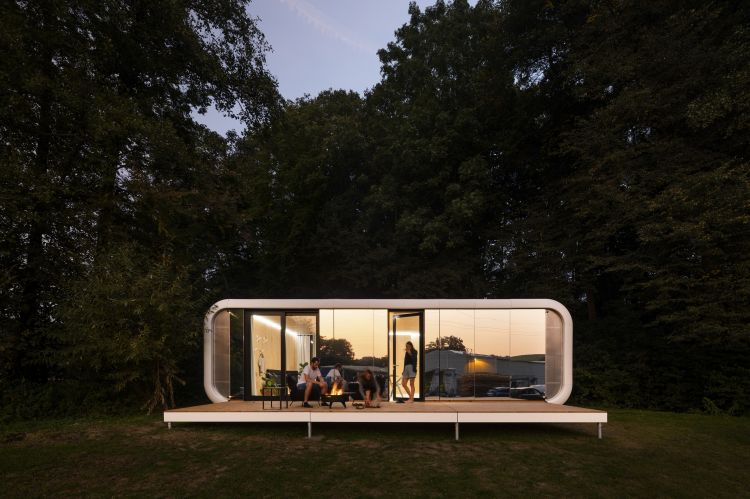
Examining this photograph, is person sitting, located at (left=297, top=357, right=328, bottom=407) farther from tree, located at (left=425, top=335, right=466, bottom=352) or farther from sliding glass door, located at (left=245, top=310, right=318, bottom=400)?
tree, located at (left=425, top=335, right=466, bottom=352)

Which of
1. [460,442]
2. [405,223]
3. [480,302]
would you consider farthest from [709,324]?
[405,223]

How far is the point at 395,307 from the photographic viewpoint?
888cm

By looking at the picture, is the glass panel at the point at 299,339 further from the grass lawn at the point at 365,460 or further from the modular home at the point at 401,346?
the grass lawn at the point at 365,460

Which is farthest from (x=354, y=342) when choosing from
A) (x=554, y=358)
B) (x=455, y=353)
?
(x=554, y=358)

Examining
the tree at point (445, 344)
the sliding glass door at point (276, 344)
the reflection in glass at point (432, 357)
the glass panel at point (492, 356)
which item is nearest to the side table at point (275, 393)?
the sliding glass door at point (276, 344)

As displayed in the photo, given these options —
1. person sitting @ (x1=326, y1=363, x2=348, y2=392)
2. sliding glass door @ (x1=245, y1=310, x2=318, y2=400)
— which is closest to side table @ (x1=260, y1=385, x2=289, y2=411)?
sliding glass door @ (x1=245, y1=310, x2=318, y2=400)

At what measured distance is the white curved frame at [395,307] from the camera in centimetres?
872

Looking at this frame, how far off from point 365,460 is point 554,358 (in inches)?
190

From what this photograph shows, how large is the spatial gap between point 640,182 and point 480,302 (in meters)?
6.19

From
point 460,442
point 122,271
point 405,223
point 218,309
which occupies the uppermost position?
point 405,223

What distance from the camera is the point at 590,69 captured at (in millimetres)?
12023

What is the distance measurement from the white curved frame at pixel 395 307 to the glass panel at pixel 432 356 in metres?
0.29

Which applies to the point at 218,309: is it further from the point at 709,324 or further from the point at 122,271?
the point at 709,324

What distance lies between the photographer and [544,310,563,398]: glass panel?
28.9 feet
